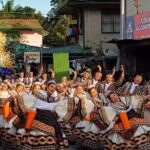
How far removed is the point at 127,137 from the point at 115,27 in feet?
84.5

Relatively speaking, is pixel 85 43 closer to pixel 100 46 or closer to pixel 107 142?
pixel 100 46

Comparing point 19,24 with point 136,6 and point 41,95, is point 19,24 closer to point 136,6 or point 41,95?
point 136,6

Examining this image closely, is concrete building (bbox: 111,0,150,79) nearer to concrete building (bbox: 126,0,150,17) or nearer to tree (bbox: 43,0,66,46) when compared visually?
concrete building (bbox: 126,0,150,17)

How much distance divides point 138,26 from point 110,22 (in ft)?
37.8

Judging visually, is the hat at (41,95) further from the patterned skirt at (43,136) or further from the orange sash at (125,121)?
the orange sash at (125,121)

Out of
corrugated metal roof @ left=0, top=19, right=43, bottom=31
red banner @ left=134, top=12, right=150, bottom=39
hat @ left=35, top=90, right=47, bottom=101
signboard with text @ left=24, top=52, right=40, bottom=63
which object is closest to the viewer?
hat @ left=35, top=90, right=47, bottom=101

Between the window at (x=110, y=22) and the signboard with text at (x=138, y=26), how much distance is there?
9721mm

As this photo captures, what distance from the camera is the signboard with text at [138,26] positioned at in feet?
81.7

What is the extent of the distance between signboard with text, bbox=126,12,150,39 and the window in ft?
31.9

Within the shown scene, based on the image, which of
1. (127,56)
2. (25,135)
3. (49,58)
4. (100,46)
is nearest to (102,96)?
(25,135)

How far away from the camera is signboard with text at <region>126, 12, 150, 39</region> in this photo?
81.7 feet

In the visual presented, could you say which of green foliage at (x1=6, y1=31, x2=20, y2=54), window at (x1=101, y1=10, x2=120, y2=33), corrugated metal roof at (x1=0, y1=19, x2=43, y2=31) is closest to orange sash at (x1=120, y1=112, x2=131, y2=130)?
window at (x1=101, y1=10, x2=120, y2=33)

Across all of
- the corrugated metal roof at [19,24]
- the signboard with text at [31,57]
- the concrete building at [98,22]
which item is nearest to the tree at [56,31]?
the corrugated metal roof at [19,24]

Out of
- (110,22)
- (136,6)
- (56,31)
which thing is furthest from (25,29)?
(136,6)
